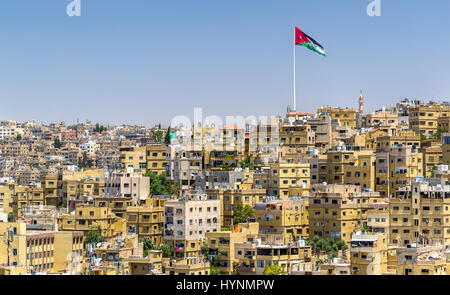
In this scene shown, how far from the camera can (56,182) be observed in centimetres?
3306

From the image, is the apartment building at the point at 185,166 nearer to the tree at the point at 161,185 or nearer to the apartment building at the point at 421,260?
the tree at the point at 161,185

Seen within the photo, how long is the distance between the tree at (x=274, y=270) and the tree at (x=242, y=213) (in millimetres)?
4852

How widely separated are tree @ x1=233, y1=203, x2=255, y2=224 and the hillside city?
6 centimetres

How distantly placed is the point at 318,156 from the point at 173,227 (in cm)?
680

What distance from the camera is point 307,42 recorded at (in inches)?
1155

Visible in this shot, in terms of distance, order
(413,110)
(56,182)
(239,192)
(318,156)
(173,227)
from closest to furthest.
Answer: (173,227), (239,192), (318,156), (56,182), (413,110)

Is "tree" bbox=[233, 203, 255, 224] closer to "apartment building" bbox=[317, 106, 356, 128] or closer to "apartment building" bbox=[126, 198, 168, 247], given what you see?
"apartment building" bbox=[126, 198, 168, 247]

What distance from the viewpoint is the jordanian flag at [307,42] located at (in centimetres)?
2867

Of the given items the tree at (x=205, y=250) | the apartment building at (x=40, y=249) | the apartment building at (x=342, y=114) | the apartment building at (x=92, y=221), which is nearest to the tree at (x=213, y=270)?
the tree at (x=205, y=250)

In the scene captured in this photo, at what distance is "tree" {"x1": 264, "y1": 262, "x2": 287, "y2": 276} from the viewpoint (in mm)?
20161

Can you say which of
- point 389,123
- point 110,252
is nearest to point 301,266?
point 110,252

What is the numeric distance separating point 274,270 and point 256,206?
17.8ft

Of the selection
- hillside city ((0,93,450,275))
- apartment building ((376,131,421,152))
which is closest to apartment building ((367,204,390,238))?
hillside city ((0,93,450,275))
